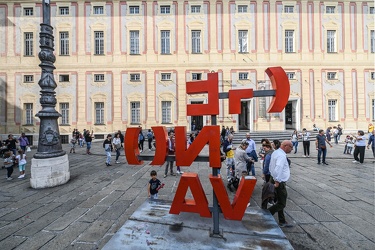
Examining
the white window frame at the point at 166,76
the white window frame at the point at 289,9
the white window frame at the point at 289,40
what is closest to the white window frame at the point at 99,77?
the white window frame at the point at 166,76

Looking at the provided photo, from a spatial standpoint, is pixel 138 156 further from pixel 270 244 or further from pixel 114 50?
pixel 114 50

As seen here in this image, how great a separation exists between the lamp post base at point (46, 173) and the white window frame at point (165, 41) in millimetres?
16988

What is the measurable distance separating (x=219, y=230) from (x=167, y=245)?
99 centimetres

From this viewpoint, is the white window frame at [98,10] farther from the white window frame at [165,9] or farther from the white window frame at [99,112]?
the white window frame at [99,112]

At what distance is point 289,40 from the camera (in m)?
21.5

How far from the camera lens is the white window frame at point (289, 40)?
21.4 m

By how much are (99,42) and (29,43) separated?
24.0ft

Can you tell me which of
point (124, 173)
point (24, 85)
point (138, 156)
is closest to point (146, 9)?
point (24, 85)

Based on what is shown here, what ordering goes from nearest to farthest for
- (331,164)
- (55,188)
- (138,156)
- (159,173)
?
1. (138,156)
2. (55,188)
3. (159,173)
4. (331,164)

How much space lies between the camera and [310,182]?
7.13m

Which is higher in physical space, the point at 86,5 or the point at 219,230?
the point at 86,5

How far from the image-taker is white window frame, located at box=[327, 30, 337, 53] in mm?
21594

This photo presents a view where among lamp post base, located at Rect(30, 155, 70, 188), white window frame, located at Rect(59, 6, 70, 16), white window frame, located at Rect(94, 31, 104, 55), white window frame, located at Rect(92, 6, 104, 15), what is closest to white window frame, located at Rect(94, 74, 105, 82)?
white window frame, located at Rect(94, 31, 104, 55)

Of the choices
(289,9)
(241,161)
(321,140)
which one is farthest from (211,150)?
(289,9)
